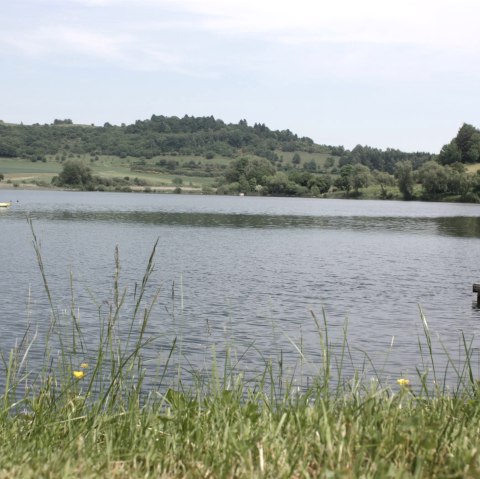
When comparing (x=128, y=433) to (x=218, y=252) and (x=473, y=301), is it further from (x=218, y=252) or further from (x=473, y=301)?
(x=218, y=252)

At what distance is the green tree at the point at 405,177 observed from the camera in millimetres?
171625

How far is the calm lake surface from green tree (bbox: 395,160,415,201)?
98811mm

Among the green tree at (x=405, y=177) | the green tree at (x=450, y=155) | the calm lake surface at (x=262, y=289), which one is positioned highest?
the green tree at (x=450, y=155)

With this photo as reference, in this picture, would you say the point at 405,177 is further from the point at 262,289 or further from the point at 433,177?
the point at 262,289

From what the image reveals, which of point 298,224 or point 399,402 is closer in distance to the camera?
point 399,402

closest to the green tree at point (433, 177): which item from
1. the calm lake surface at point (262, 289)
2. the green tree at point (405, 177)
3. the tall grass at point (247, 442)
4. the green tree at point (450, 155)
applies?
the green tree at point (405, 177)

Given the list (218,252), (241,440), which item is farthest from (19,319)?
(218,252)

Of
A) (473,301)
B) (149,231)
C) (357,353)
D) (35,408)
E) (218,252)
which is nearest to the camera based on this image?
(35,408)

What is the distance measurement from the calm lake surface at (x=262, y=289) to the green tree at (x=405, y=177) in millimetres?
98811

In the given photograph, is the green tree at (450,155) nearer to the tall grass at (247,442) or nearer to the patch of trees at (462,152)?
the patch of trees at (462,152)

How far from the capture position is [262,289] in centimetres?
3312

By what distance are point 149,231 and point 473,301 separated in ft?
145

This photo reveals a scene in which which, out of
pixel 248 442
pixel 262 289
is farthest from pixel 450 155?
pixel 248 442

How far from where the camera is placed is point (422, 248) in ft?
→ 192
